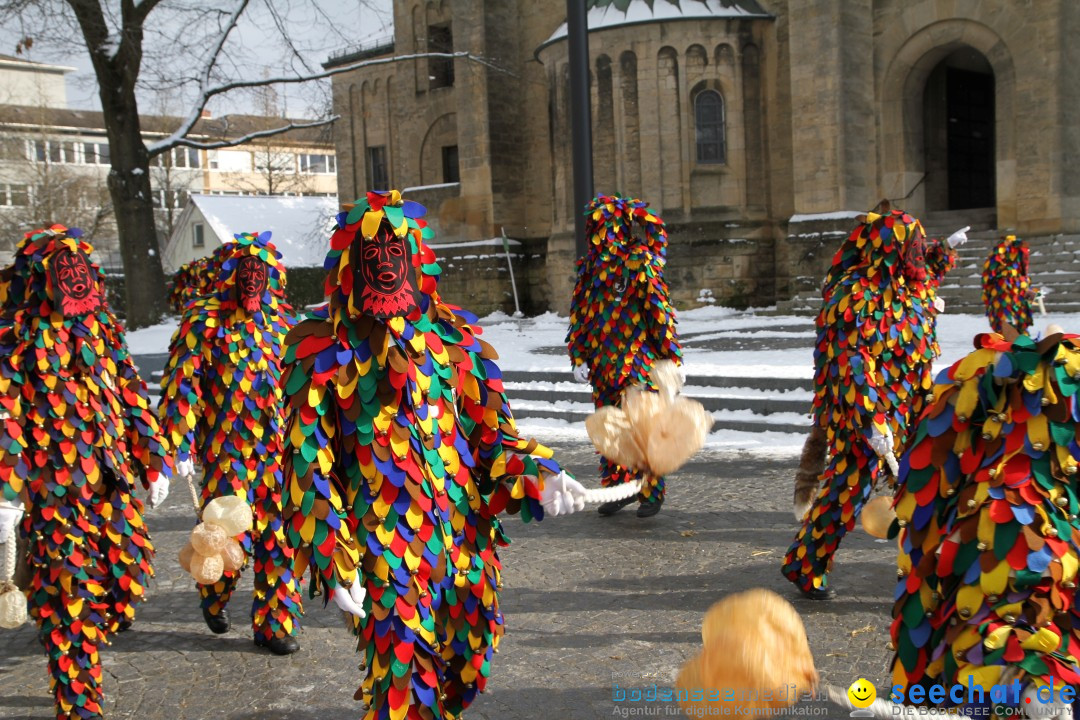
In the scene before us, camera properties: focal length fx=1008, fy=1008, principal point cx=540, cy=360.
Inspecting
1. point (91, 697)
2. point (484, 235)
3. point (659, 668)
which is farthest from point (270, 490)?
point (484, 235)

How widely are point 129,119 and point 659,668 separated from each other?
1929 cm

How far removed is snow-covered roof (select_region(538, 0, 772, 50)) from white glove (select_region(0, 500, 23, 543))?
67.4ft

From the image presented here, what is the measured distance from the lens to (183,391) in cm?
485

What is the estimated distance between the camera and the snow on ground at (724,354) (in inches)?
402

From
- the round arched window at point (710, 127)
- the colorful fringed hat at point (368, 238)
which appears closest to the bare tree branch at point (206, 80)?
the round arched window at point (710, 127)

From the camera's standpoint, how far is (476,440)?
318cm

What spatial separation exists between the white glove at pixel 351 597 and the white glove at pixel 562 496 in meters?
0.59

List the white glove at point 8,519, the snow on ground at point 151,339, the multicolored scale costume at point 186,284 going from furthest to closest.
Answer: the snow on ground at point 151,339, the multicolored scale costume at point 186,284, the white glove at point 8,519

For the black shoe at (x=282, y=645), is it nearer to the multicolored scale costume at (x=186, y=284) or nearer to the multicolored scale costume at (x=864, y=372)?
the multicolored scale costume at (x=864, y=372)

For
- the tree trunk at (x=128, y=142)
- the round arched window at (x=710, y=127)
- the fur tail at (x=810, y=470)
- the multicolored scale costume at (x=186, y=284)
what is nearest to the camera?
the fur tail at (x=810, y=470)

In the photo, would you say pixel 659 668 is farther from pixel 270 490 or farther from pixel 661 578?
pixel 270 490

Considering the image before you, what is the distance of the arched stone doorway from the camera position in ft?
72.5

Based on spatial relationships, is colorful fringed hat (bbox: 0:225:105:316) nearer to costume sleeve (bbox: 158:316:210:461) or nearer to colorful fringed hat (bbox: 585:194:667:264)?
costume sleeve (bbox: 158:316:210:461)

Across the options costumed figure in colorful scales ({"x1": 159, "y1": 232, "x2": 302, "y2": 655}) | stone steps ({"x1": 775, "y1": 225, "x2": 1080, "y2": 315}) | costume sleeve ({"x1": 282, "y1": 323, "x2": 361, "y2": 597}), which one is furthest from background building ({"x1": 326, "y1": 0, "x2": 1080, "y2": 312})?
costume sleeve ({"x1": 282, "y1": 323, "x2": 361, "y2": 597})
